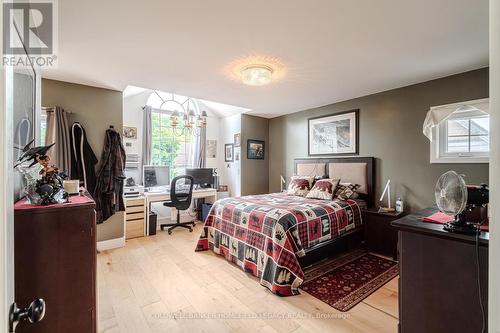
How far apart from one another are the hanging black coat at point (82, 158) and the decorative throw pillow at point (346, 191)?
363 cm

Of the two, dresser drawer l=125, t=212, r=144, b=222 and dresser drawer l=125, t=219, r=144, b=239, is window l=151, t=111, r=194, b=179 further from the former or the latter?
dresser drawer l=125, t=219, r=144, b=239

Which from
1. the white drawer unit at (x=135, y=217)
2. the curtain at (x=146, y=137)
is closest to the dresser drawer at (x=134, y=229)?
the white drawer unit at (x=135, y=217)

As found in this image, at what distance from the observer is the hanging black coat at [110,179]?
10.7 feet

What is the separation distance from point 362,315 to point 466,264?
3.66ft

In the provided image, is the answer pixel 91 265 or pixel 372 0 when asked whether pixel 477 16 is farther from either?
pixel 91 265

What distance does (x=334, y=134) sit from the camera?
4102 millimetres

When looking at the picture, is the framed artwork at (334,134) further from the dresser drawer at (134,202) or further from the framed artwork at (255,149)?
the dresser drawer at (134,202)

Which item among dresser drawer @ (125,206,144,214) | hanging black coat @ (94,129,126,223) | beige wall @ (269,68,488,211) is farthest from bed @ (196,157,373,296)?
hanging black coat @ (94,129,126,223)

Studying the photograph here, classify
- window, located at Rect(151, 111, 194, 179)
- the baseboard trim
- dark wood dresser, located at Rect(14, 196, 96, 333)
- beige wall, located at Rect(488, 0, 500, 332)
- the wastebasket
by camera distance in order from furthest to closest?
window, located at Rect(151, 111, 194, 179) < the wastebasket < the baseboard trim < dark wood dresser, located at Rect(14, 196, 96, 333) < beige wall, located at Rect(488, 0, 500, 332)

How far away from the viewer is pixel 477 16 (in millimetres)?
1694

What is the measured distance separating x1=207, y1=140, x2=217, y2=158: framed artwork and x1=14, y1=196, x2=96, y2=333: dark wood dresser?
4159 millimetres

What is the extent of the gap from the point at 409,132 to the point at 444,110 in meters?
0.45

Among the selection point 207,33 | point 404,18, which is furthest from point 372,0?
point 207,33

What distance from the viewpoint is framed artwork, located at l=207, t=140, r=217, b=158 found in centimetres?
538
